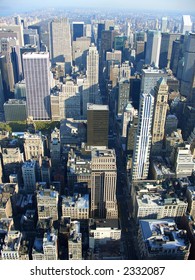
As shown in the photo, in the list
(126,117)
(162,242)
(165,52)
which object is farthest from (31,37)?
(162,242)

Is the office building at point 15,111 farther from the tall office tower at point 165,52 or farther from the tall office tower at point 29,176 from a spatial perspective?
the tall office tower at point 165,52

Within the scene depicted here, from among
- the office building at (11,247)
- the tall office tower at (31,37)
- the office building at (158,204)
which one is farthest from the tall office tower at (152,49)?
the office building at (11,247)

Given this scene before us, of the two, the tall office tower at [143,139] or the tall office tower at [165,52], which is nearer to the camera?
the tall office tower at [143,139]

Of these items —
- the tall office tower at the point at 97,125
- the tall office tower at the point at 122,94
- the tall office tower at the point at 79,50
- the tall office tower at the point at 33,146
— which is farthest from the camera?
the tall office tower at the point at 79,50

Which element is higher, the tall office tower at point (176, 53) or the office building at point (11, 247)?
the tall office tower at point (176, 53)

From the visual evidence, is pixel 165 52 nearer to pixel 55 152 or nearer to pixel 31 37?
pixel 31 37

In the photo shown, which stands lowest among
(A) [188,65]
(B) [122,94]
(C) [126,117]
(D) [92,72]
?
(C) [126,117]
